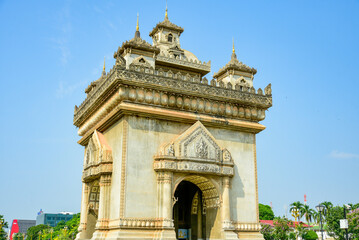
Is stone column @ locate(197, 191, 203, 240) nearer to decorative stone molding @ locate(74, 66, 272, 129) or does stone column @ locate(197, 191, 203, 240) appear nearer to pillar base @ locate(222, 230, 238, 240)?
pillar base @ locate(222, 230, 238, 240)

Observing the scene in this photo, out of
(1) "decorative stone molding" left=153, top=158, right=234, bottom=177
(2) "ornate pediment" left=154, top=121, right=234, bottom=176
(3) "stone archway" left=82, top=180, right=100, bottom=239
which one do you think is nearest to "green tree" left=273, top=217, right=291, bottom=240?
(2) "ornate pediment" left=154, top=121, right=234, bottom=176

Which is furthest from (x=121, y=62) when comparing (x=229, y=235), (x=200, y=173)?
(x=229, y=235)

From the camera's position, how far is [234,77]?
21.3 meters

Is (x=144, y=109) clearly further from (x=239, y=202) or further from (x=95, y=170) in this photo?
(x=239, y=202)

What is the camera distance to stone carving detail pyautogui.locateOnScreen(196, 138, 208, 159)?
18.0 metres

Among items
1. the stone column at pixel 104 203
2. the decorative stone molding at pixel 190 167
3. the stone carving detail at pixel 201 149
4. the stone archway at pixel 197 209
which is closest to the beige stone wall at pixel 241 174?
the stone archway at pixel 197 209

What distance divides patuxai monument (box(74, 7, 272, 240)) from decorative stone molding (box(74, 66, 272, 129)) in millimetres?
51

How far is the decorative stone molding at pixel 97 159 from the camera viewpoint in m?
17.8

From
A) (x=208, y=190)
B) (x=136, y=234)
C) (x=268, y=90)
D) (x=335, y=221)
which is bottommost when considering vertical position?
(x=335, y=221)

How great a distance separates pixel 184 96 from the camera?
61.4 ft

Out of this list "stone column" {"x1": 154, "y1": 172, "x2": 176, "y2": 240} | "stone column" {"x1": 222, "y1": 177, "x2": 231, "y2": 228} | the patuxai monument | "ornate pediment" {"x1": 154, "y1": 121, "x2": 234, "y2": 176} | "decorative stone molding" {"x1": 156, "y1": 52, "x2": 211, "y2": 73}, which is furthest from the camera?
"decorative stone molding" {"x1": 156, "y1": 52, "x2": 211, "y2": 73}

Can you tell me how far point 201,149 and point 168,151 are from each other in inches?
69.6

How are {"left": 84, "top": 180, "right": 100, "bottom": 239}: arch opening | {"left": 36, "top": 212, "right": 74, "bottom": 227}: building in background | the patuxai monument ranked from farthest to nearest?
1. {"left": 36, "top": 212, "right": 74, "bottom": 227}: building in background
2. {"left": 84, "top": 180, "right": 100, "bottom": 239}: arch opening
3. the patuxai monument

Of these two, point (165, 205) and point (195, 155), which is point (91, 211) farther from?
point (195, 155)
